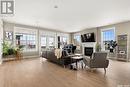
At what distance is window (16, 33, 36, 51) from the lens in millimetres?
7785

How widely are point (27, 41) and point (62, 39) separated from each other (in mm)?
3999

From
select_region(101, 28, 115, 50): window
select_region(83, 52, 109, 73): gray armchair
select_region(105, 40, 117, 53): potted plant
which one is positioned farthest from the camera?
select_region(101, 28, 115, 50): window

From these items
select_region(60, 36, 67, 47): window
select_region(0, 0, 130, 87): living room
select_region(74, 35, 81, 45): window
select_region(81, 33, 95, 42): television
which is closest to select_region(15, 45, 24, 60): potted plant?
select_region(0, 0, 130, 87): living room

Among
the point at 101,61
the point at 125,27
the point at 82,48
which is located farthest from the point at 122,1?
the point at 82,48

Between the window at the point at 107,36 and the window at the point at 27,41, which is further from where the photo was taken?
the window at the point at 27,41

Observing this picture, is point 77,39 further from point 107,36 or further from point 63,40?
point 107,36

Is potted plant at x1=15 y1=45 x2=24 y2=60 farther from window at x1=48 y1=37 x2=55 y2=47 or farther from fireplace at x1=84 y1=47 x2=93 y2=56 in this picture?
fireplace at x1=84 y1=47 x2=93 y2=56

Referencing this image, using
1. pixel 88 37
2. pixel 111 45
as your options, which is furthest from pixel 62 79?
pixel 88 37

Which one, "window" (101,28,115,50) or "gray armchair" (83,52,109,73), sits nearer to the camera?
"gray armchair" (83,52,109,73)

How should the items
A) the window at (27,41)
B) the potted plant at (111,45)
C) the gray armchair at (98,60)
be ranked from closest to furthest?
the gray armchair at (98,60) → the potted plant at (111,45) → the window at (27,41)

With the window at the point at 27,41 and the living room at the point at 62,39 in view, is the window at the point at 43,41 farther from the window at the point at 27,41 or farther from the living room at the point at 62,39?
the window at the point at 27,41

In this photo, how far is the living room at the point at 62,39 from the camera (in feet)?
12.6

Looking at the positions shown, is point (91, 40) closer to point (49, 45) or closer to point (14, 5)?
point (49, 45)

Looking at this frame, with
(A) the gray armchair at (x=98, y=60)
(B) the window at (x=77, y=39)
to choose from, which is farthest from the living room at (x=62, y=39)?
(B) the window at (x=77, y=39)
